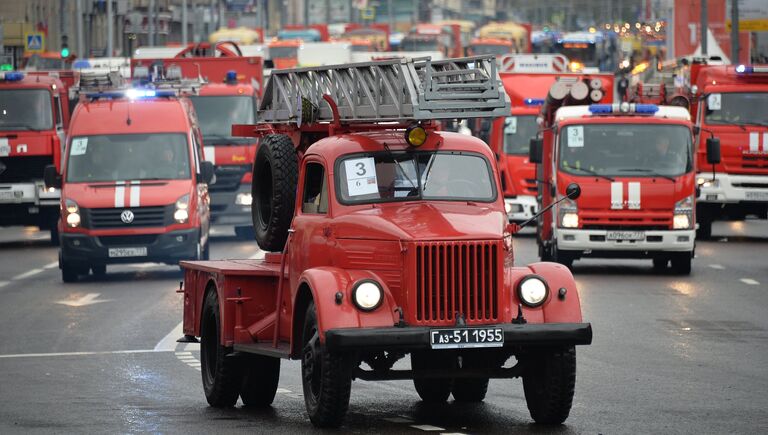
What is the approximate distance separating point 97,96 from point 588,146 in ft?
24.2

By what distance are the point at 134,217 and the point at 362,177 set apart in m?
14.1

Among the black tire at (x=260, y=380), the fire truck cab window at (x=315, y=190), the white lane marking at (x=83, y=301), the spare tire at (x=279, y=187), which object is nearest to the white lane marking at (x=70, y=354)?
the spare tire at (x=279, y=187)

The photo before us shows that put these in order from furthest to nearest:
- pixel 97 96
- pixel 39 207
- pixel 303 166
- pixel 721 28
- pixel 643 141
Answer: pixel 721 28, pixel 39 207, pixel 97 96, pixel 643 141, pixel 303 166

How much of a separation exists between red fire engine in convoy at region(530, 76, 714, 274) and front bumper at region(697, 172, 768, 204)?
6.88 m

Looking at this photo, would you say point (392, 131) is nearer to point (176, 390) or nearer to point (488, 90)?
point (488, 90)

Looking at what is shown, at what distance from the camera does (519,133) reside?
3528cm

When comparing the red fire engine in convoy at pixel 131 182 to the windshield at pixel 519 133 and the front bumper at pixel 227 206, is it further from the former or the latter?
the windshield at pixel 519 133

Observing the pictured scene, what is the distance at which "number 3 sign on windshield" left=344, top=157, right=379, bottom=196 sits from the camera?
502 inches

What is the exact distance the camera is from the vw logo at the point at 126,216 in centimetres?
2642

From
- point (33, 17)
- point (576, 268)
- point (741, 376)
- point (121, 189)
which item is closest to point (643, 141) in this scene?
point (576, 268)

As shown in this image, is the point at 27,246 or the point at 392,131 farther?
the point at 27,246

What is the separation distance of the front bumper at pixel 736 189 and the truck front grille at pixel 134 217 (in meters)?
11.2

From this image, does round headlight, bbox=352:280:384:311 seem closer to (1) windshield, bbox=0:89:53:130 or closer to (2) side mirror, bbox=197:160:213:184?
(2) side mirror, bbox=197:160:213:184

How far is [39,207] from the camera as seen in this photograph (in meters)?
34.6
